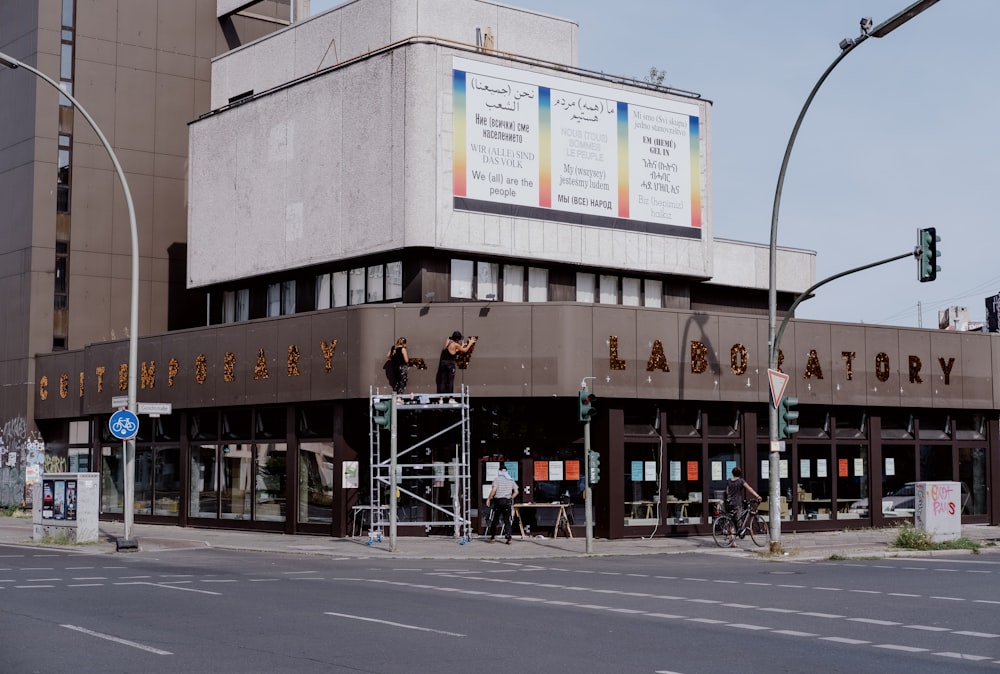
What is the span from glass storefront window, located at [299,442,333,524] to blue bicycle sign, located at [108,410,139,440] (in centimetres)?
634

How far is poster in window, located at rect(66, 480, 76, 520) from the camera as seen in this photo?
29469 millimetres

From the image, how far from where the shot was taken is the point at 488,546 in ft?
94.5

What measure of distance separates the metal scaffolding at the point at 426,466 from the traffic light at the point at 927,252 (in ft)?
36.6

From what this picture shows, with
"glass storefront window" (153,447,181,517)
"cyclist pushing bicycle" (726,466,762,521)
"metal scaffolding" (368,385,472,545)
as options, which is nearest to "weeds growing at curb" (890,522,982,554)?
"cyclist pushing bicycle" (726,466,762,521)

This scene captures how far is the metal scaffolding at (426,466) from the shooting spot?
99.8ft

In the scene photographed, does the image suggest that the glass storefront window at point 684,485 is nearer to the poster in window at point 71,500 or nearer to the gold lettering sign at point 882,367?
the gold lettering sign at point 882,367

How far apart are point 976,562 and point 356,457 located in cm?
1492

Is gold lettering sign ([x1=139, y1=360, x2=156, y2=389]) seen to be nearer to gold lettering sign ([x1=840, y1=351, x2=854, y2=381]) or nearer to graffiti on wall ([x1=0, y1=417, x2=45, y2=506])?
graffiti on wall ([x1=0, y1=417, x2=45, y2=506])

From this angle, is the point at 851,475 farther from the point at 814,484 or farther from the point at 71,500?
the point at 71,500

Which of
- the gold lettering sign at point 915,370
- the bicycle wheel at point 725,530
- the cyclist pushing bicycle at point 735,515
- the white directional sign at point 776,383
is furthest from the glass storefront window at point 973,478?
the white directional sign at point 776,383

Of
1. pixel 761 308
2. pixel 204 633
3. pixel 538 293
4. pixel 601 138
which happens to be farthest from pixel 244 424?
pixel 204 633

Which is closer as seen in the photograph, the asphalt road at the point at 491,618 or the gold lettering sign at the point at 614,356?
the asphalt road at the point at 491,618

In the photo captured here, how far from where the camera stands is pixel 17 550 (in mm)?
27375

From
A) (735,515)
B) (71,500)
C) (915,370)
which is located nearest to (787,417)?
(735,515)
